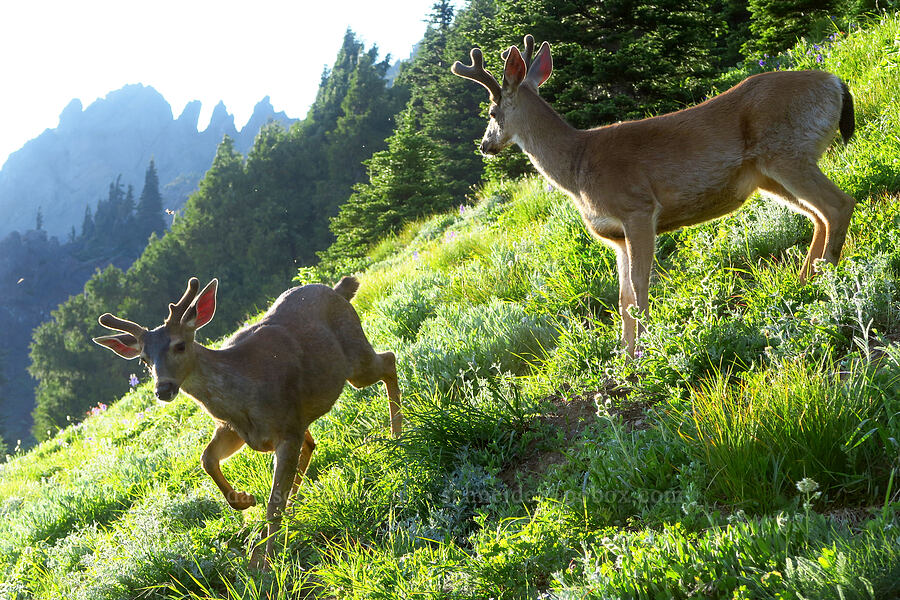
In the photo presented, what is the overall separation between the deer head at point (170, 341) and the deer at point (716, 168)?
9.75 ft

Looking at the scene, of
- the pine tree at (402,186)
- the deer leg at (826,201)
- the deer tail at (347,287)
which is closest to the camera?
the deer leg at (826,201)

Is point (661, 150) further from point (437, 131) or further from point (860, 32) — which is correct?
point (437, 131)

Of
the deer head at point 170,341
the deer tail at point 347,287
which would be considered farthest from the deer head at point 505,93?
the deer head at point 170,341

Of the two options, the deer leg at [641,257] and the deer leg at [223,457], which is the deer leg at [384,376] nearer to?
the deer leg at [223,457]

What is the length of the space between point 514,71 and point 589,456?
146 inches

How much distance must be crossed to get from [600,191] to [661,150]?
21.0 inches

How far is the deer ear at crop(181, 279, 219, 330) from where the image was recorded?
487cm

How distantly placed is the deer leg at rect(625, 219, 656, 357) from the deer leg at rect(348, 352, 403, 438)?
2.05 m

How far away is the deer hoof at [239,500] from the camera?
4766 millimetres

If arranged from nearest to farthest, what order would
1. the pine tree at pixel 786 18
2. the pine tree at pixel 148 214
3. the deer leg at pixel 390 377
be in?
the deer leg at pixel 390 377 → the pine tree at pixel 786 18 → the pine tree at pixel 148 214

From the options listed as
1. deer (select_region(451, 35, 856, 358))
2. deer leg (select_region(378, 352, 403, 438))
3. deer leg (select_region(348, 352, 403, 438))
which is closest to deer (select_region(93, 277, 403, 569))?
deer leg (select_region(348, 352, 403, 438))

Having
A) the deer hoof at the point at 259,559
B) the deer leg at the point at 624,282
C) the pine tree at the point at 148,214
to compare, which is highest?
the pine tree at the point at 148,214

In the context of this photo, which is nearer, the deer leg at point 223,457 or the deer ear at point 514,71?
the deer leg at point 223,457

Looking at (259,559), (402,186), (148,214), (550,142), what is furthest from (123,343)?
(148,214)
